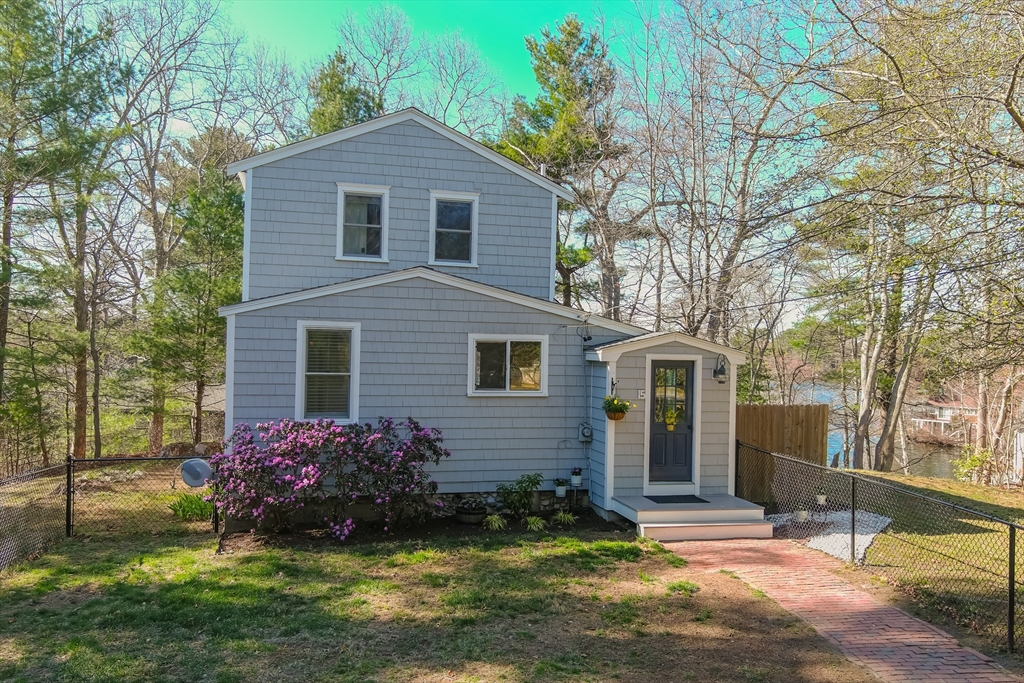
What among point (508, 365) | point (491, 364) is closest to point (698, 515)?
point (508, 365)

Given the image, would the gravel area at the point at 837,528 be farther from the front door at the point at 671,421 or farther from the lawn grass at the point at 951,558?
the front door at the point at 671,421

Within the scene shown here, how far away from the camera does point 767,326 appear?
64.5 ft

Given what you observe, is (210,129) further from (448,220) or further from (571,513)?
(571,513)

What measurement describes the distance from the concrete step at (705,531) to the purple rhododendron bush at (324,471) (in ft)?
10.0

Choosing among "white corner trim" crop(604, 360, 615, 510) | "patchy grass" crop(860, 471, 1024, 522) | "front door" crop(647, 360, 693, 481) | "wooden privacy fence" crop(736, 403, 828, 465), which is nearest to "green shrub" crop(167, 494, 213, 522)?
"white corner trim" crop(604, 360, 615, 510)

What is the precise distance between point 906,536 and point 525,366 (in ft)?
18.8

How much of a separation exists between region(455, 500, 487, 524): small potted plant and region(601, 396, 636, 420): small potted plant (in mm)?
2337

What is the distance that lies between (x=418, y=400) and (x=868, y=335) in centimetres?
1304

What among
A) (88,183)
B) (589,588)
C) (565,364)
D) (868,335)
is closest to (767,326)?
(868,335)

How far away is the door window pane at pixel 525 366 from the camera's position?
9.81 metres

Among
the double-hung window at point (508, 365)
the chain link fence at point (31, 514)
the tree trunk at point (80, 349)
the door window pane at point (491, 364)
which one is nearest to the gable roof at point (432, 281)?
the double-hung window at point (508, 365)

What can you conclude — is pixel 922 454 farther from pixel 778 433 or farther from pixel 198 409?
pixel 198 409

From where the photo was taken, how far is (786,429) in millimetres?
11570

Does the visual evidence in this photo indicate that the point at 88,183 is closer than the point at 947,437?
Yes
